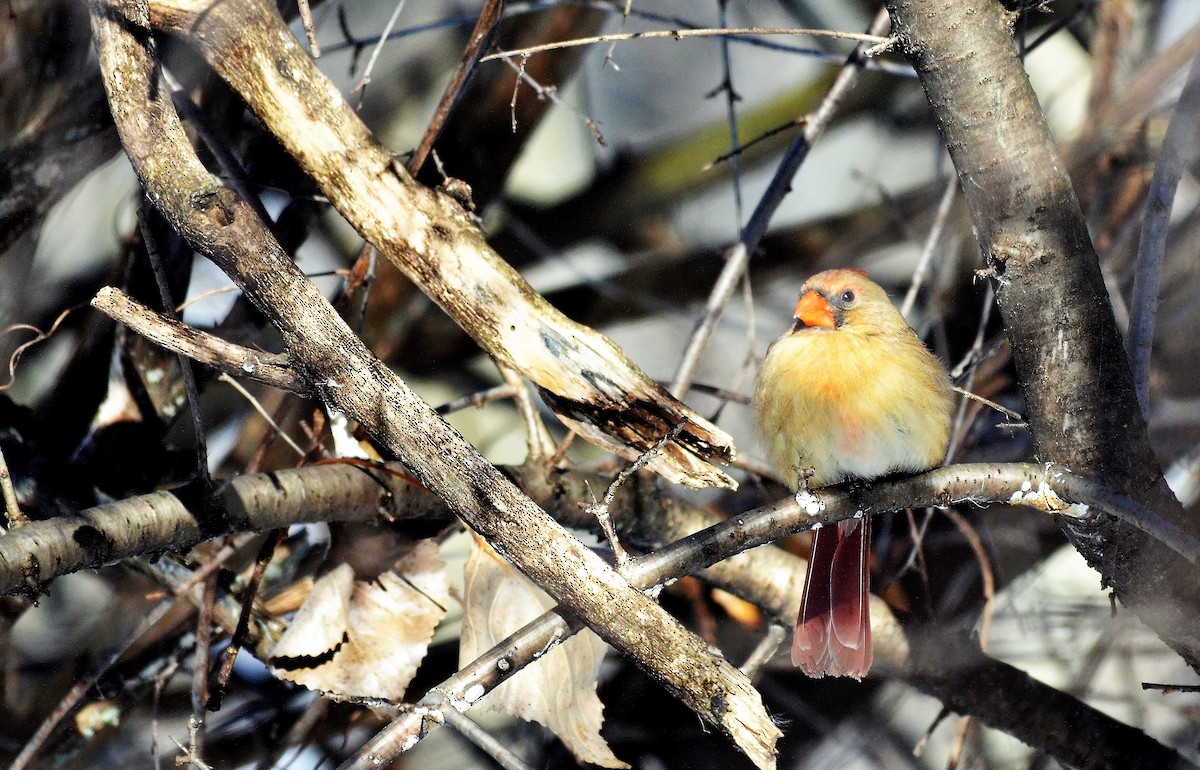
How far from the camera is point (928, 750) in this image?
304cm

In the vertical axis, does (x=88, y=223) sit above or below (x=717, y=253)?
below

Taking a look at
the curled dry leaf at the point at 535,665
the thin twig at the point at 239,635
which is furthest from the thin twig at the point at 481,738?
the thin twig at the point at 239,635

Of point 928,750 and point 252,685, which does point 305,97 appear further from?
point 928,750

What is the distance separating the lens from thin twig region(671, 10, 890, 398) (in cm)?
222

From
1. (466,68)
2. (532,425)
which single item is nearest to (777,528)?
(532,425)

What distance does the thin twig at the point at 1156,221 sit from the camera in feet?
5.23

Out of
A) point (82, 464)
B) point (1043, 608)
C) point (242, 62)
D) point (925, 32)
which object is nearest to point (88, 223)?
point (82, 464)

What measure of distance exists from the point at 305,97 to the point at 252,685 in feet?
5.73

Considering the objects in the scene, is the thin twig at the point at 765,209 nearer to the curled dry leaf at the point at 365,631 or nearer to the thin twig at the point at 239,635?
the curled dry leaf at the point at 365,631

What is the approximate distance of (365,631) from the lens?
6.48ft

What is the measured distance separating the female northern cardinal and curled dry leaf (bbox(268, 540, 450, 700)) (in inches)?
30.4

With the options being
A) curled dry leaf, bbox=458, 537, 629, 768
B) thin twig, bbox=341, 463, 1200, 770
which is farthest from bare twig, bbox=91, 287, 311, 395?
curled dry leaf, bbox=458, 537, 629, 768

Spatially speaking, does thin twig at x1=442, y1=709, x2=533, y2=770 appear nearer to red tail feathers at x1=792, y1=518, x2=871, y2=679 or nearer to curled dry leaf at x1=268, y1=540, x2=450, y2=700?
curled dry leaf at x1=268, y1=540, x2=450, y2=700

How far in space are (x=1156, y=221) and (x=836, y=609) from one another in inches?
35.9
